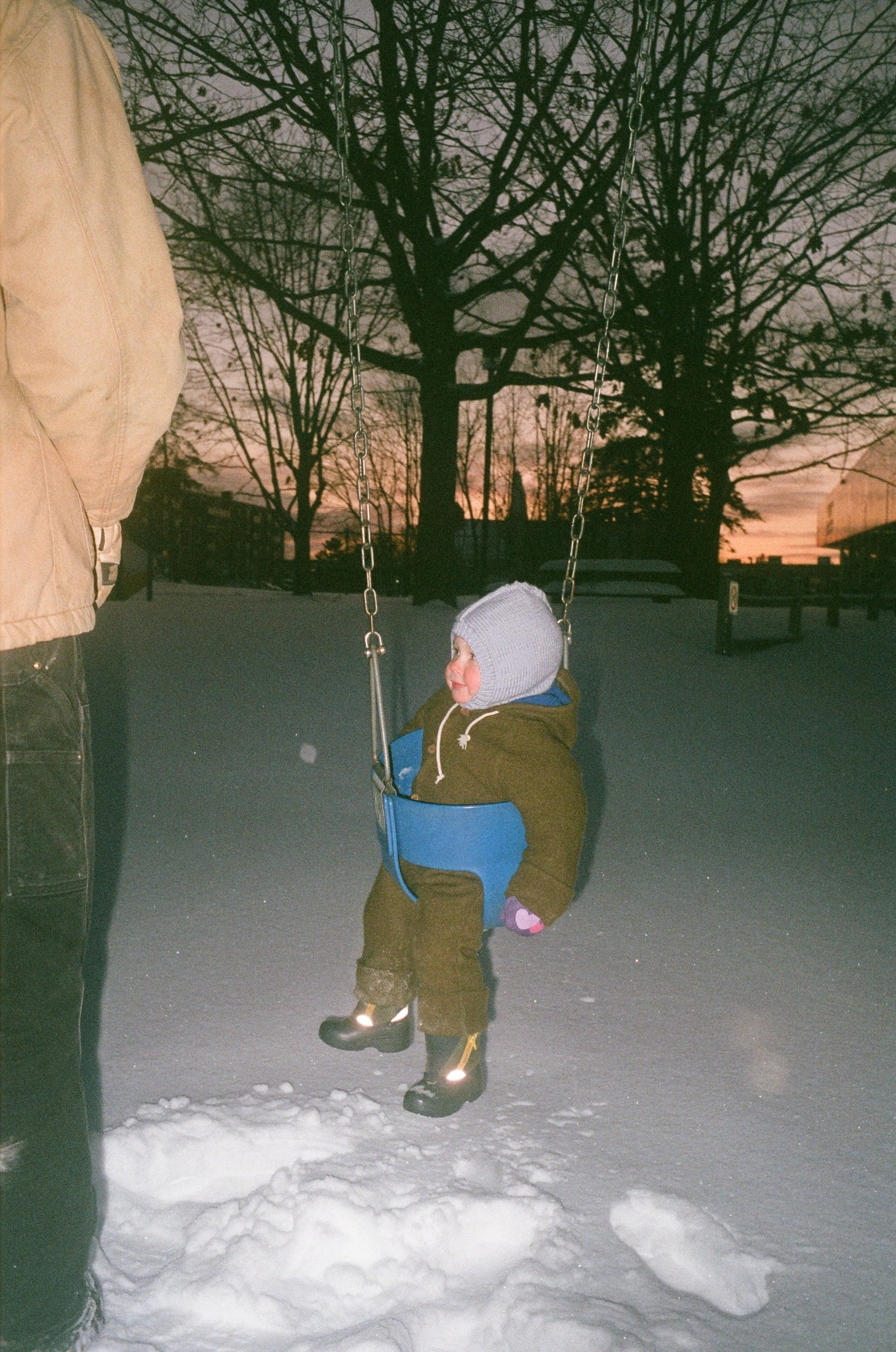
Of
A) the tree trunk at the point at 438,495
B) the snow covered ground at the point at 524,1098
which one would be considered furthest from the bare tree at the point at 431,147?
the snow covered ground at the point at 524,1098

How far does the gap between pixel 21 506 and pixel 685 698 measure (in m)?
7.09

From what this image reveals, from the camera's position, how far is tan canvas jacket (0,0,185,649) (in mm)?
1270

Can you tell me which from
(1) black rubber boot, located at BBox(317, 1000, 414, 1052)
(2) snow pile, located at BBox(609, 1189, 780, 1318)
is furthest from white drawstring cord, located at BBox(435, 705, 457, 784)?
(2) snow pile, located at BBox(609, 1189, 780, 1318)

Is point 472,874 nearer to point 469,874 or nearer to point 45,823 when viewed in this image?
point 469,874

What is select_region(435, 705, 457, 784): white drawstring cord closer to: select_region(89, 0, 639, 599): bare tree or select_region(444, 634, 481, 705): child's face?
select_region(444, 634, 481, 705): child's face

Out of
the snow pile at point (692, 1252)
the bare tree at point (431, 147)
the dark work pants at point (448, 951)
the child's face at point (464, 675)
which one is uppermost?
the bare tree at point (431, 147)

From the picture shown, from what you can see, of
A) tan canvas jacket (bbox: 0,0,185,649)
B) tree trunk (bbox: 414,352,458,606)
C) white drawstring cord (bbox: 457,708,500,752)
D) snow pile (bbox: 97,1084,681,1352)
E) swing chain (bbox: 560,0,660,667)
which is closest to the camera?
tan canvas jacket (bbox: 0,0,185,649)

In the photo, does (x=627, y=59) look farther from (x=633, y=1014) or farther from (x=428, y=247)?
(x=633, y=1014)

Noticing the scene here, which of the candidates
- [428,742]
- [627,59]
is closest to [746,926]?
[428,742]

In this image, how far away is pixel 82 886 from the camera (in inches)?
55.4

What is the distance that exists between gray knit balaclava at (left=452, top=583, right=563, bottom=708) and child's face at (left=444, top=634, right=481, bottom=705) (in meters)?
0.01

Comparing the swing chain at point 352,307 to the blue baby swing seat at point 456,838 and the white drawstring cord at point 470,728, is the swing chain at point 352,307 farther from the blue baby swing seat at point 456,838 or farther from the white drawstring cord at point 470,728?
the blue baby swing seat at point 456,838

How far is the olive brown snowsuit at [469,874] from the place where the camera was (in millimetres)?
2227

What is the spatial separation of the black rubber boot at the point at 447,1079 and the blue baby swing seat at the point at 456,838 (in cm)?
27
